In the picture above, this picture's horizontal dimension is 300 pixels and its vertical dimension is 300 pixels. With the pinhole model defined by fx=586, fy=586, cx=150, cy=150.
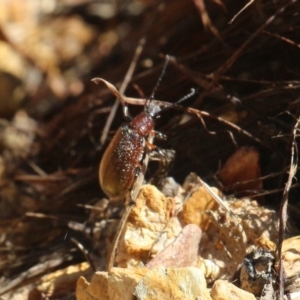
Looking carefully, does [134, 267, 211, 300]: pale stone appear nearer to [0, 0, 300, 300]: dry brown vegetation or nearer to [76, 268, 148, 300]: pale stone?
[76, 268, 148, 300]: pale stone

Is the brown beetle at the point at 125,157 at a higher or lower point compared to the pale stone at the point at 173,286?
higher

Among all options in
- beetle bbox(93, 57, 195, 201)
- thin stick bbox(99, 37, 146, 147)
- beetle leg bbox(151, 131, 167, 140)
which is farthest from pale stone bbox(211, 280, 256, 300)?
thin stick bbox(99, 37, 146, 147)

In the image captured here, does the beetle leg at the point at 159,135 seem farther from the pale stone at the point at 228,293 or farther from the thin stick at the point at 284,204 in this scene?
the pale stone at the point at 228,293

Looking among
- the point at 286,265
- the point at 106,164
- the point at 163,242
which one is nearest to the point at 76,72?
the point at 106,164

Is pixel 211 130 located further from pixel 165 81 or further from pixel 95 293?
pixel 95 293

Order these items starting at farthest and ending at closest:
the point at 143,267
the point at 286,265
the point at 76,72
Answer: the point at 76,72, the point at 143,267, the point at 286,265

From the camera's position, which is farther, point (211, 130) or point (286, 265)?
point (211, 130)

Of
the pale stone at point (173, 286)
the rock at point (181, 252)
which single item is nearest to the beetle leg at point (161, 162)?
the rock at point (181, 252)
